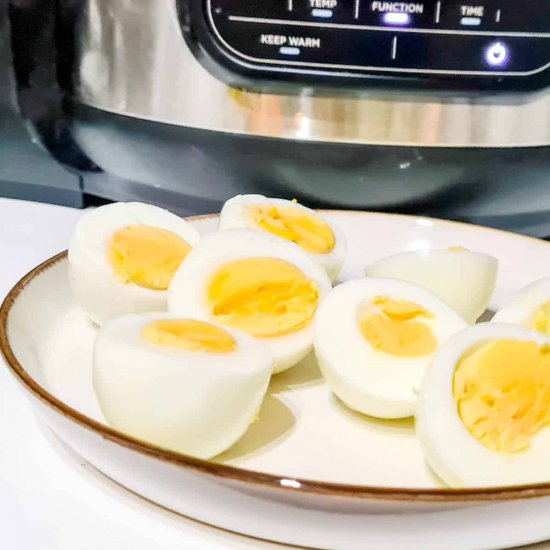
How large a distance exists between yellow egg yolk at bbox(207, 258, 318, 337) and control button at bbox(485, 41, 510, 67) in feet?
1.10

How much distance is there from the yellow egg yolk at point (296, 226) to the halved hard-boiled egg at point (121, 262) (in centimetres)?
7

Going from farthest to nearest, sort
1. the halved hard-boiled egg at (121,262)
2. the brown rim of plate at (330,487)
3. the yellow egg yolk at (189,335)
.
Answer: the halved hard-boiled egg at (121,262) → the yellow egg yolk at (189,335) → the brown rim of plate at (330,487)

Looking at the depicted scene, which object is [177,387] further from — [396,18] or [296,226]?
[396,18]

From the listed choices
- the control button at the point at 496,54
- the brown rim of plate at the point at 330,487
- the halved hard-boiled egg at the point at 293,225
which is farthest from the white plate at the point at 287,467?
the control button at the point at 496,54

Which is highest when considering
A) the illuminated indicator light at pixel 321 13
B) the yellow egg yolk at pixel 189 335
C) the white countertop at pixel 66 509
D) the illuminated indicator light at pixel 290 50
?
the illuminated indicator light at pixel 321 13

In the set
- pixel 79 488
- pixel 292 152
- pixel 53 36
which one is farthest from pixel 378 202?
pixel 79 488

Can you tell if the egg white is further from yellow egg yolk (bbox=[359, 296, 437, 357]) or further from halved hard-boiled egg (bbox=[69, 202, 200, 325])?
halved hard-boiled egg (bbox=[69, 202, 200, 325])

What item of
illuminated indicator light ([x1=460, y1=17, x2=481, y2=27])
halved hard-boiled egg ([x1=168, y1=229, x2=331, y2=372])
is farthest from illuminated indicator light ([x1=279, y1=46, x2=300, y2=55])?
halved hard-boiled egg ([x1=168, y1=229, x2=331, y2=372])

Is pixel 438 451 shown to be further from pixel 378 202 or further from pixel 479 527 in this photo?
pixel 378 202

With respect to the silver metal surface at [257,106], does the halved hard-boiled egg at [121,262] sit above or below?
below

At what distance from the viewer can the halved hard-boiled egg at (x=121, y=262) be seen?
605 mm

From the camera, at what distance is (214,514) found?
Result: 16.2 inches

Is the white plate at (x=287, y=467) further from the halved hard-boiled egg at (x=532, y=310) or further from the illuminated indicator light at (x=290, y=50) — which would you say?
the illuminated indicator light at (x=290, y=50)

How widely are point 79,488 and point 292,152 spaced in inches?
18.4
